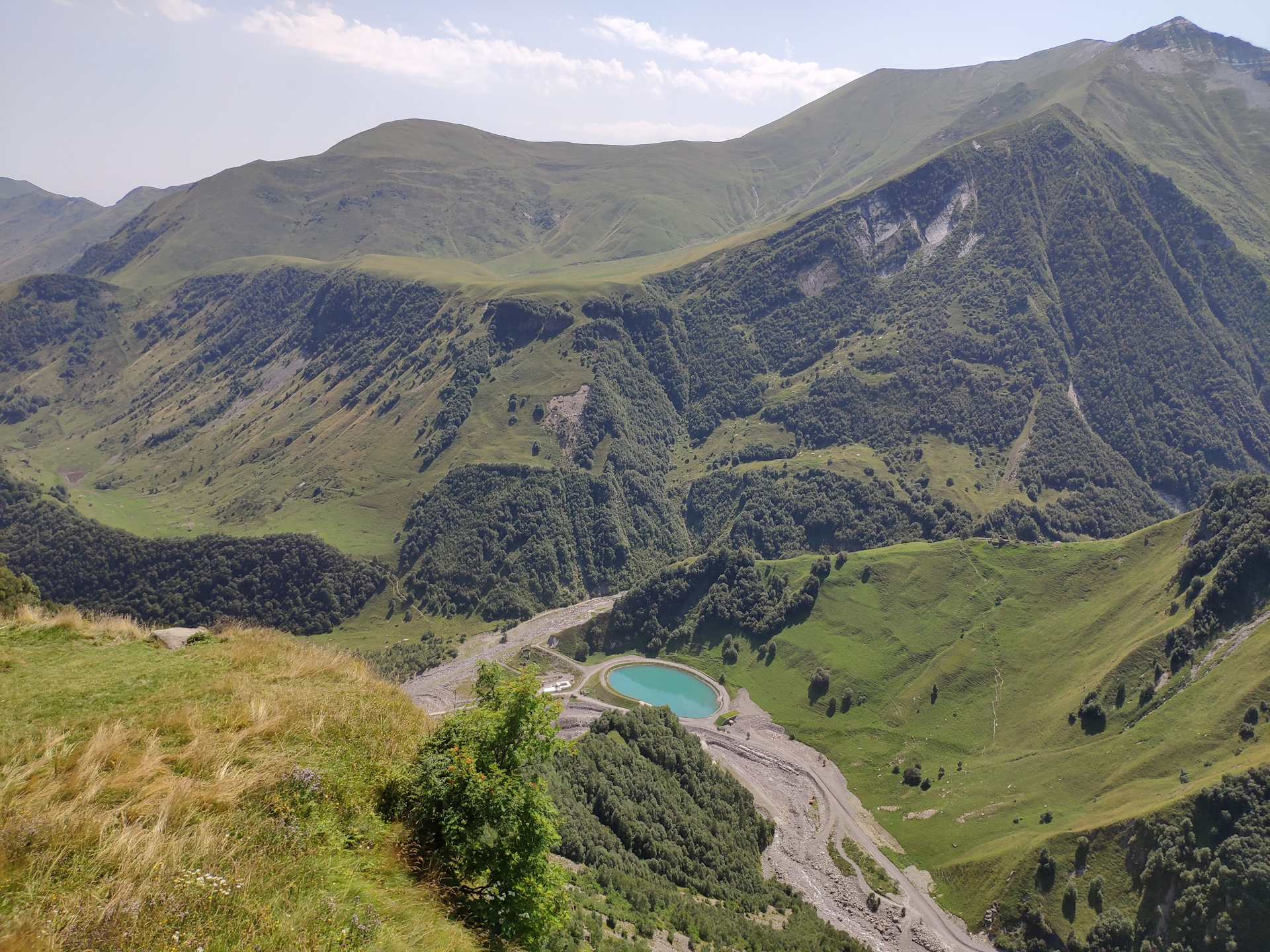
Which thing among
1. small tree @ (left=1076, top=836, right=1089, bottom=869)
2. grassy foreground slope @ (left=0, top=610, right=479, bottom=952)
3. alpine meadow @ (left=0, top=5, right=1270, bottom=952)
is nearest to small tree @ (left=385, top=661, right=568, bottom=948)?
alpine meadow @ (left=0, top=5, right=1270, bottom=952)

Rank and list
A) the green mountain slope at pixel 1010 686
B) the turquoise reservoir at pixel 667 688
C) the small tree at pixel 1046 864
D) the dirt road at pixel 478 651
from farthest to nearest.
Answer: the dirt road at pixel 478 651 < the turquoise reservoir at pixel 667 688 < the green mountain slope at pixel 1010 686 < the small tree at pixel 1046 864

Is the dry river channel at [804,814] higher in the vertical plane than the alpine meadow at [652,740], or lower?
lower

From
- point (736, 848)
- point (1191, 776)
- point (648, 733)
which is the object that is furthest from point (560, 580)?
point (1191, 776)

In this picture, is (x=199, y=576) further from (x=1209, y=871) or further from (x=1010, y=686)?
(x=1209, y=871)

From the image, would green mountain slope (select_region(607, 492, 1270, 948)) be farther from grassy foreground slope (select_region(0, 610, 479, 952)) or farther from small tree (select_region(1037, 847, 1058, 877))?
grassy foreground slope (select_region(0, 610, 479, 952))

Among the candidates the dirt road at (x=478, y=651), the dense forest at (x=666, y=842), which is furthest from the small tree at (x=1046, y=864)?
the dirt road at (x=478, y=651)

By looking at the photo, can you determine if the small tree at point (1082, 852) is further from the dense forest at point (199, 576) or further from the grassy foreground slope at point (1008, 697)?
the dense forest at point (199, 576)

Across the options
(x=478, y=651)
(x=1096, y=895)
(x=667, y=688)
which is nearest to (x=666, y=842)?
(x=1096, y=895)
